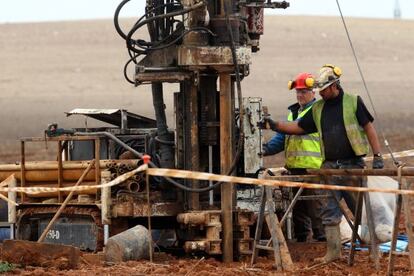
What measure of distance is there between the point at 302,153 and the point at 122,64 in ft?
140

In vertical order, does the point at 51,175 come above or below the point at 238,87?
below

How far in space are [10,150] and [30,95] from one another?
724 inches

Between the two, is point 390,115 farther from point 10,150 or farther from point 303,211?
point 303,211

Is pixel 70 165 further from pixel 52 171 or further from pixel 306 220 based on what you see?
pixel 306 220

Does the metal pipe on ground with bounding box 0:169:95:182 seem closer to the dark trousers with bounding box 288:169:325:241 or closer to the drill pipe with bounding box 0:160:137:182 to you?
the drill pipe with bounding box 0:160:137:182

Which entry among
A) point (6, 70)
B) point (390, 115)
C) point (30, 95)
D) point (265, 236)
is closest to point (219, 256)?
point (265, 236)

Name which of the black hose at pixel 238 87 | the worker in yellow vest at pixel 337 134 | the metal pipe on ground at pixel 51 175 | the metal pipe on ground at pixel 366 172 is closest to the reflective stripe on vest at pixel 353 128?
the worker in yellow vest at pixel 337 134

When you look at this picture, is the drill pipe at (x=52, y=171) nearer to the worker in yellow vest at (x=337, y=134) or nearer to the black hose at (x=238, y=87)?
the black hose at (x=238, y=87)

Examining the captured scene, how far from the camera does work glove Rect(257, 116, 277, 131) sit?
559 inches

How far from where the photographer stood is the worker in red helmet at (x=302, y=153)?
49.8 ft

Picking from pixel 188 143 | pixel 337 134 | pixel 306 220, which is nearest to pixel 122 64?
pixel 306 220

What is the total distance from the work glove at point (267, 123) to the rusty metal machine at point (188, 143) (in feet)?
0.53

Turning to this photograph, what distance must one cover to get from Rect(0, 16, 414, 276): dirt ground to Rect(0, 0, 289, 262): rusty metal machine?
1346 cm

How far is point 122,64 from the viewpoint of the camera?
57406mm
